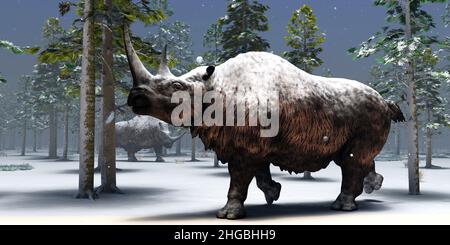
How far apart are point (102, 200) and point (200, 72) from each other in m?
5.17

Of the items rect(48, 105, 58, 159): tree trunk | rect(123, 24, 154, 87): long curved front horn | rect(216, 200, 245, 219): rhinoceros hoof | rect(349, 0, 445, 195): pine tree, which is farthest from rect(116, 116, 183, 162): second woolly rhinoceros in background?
rect(123, 24, 154, 87): long curved front horn

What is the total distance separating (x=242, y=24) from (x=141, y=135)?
520 inches

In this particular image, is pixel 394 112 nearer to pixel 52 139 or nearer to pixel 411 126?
pixel 411 126

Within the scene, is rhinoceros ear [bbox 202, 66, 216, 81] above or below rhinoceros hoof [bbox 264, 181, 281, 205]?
above

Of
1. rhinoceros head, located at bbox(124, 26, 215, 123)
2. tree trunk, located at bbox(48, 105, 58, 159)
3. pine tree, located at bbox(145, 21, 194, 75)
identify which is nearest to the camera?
rhinoceros head, located at bbox(124, 26, 215, 123)

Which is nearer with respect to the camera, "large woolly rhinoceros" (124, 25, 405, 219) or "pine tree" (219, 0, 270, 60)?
"large woolly rhinoceros" (124, 25, 405, 219)

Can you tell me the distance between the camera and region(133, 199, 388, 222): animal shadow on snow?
812 cm

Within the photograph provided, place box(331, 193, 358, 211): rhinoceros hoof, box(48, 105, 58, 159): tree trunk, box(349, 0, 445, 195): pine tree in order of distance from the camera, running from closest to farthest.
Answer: box(331, 193, 358, 211): rhinoceros hoof, box(349, 0, 445, 195): pine tree, box(48, 105, 58, 159): tree trunk

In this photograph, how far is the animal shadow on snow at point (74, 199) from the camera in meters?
10.4

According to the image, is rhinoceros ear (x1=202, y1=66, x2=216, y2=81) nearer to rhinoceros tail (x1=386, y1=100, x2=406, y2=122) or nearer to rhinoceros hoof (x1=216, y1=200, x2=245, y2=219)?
rhinoceros hoof (x1=216, y1=200, x2=245, y2=219)

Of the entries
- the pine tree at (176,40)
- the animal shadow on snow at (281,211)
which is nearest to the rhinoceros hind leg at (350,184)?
the animal shadow on snow at (281,211)

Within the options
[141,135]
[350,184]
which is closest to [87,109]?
[350,184]

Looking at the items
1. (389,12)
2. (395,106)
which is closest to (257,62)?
(395,106)

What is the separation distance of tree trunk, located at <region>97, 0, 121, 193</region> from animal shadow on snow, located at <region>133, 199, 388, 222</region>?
5417 mm
